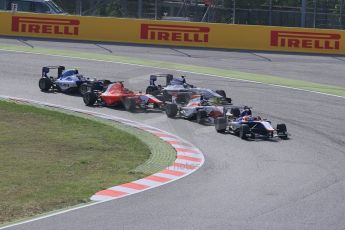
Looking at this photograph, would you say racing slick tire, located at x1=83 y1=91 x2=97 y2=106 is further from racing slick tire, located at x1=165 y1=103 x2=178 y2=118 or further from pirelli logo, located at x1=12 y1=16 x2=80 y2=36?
pirelli logo, located at x1=12 y1=16 x2=80 y2=36

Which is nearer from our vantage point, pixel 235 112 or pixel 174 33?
pixel 235 112

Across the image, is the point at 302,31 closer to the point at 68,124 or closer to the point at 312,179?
the point at 68,124

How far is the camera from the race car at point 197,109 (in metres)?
20.1

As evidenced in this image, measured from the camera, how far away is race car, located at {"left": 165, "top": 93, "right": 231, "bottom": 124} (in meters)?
20.1

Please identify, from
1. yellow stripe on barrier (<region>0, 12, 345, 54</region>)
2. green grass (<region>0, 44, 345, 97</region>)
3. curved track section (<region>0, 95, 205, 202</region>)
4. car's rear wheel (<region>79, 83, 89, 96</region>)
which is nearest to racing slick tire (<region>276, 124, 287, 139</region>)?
curved track section (<region>0, 95, 205, 202</region>)

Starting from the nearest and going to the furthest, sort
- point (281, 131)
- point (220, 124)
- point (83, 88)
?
point (281, 131), point (220, 124), point (83, 88)

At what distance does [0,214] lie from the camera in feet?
38.7

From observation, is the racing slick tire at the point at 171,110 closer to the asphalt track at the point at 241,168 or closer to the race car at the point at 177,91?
the asphalt track at the point at 241,168

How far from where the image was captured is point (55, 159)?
52.9 ft

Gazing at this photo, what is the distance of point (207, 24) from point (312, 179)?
22.2 m

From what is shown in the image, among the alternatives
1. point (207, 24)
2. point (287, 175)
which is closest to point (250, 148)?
point (287, 175)

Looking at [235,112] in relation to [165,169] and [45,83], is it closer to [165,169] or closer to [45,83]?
[165,169]

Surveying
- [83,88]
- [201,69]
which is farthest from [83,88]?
[201,69]

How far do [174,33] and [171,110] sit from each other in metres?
16.2
